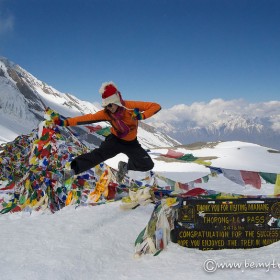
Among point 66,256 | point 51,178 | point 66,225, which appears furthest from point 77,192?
point 66,256

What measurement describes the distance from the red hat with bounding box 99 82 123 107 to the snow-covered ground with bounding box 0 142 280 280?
77.9 inches

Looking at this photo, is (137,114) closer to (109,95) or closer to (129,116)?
(129,116)

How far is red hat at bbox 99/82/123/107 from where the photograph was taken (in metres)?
5.70

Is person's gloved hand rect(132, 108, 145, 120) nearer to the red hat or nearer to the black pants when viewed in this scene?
the red hat

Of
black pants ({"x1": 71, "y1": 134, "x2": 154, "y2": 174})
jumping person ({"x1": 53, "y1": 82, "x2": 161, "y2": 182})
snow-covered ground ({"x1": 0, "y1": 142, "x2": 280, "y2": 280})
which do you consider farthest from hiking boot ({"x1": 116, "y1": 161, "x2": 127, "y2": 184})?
snow-covered ground ({"x1": 0, "y1": 142, "x2": 280, "y2": 280})

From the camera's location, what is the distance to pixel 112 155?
21.1ft

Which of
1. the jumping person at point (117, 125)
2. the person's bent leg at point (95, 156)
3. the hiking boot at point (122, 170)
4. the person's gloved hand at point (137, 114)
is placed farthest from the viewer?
the hiking boot at point (122, 170)

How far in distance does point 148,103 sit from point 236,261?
324 cm

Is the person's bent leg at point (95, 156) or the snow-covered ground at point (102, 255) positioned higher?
the person's bent leg at point (95, 156)

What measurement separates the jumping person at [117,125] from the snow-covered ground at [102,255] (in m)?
1.13

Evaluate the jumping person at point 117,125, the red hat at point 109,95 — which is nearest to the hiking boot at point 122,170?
the jumping person at point 117,125

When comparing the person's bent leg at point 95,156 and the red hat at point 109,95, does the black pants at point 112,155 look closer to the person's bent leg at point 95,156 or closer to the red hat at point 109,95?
the person's bent leg at point 95,156

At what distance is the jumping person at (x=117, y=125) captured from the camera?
5719mm

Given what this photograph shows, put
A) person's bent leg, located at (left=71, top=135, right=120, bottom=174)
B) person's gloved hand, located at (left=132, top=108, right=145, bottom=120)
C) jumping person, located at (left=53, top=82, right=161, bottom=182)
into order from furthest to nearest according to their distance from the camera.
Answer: person's bent leg, located at (left=71, top=135, right=120, bottom=174) → jumping person, located at (left=53, top=82, right=161, bottom=182) → person's gloved hand, located at (left=132, top=108, right=145, bottom=120)
